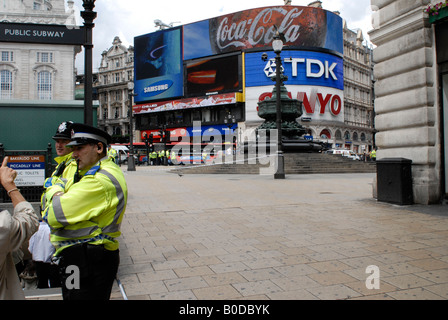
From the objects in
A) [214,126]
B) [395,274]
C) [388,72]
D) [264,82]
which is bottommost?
[395,274]

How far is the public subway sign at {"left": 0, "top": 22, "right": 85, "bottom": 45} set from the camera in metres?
4.90

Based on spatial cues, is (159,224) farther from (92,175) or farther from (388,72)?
(388,72)

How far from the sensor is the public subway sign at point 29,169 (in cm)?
542

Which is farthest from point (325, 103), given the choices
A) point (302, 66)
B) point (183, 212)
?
point (183, 212)

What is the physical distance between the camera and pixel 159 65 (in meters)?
64.1

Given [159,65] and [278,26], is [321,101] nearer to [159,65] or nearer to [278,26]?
[278,26]

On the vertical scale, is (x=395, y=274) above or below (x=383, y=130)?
below

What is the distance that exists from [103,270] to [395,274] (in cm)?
300

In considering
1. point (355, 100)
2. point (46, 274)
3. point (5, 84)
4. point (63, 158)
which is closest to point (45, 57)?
point (5, 84)

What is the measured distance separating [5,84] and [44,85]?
17.7ft

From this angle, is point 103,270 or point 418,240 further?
point 418,240

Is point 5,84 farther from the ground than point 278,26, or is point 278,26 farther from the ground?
point 278,26

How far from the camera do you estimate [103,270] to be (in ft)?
7.46
